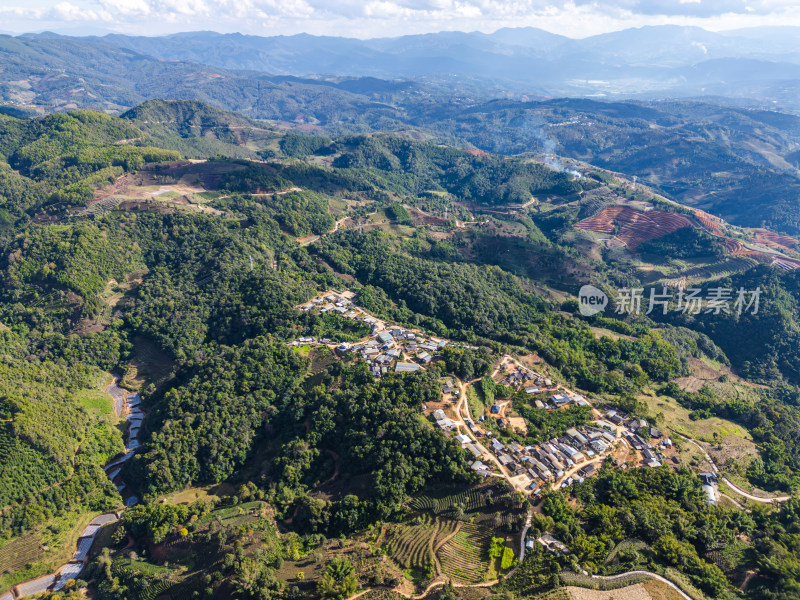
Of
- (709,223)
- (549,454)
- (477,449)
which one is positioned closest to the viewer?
(477,449)

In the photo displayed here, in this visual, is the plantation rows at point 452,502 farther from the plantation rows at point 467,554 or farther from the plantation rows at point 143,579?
the plantation rows at point 143,579

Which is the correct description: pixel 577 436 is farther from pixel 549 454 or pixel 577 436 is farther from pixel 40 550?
pixel 40 550

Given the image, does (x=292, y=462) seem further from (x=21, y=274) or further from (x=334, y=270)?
(x=21, y=274)

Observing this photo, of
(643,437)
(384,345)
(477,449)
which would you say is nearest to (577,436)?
(643,437)

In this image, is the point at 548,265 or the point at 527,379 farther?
the point at 548,265

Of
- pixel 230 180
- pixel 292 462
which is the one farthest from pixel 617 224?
pixel 292 462
